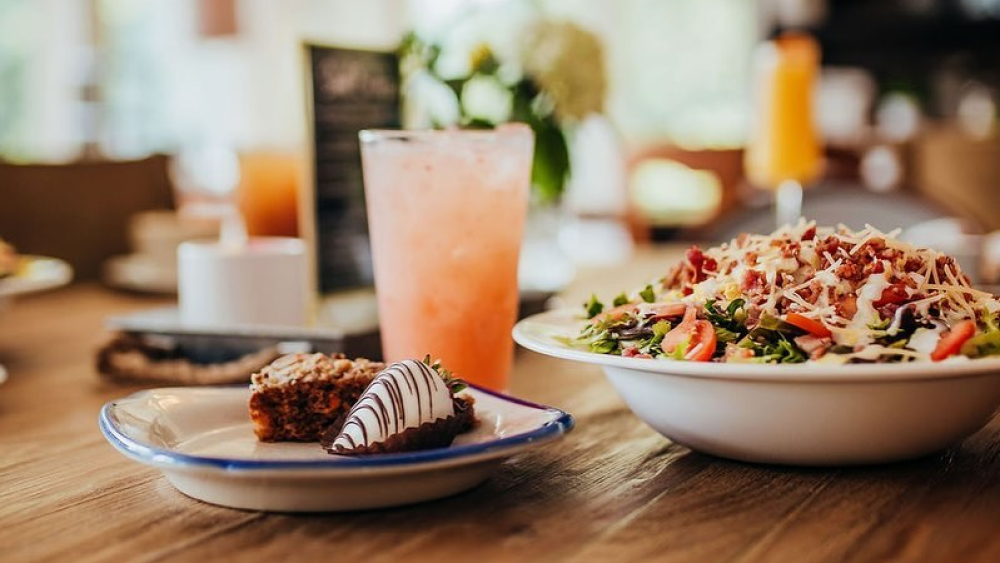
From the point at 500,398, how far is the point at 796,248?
0.91 ft

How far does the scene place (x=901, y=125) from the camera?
A: 761 centimetres

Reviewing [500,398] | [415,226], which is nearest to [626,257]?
[415,226]

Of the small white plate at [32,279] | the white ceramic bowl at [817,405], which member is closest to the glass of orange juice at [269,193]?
the small white plate at [32,279]

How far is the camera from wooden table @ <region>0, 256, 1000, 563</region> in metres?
0.68

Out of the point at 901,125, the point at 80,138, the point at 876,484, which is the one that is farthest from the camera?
the point at 901,125

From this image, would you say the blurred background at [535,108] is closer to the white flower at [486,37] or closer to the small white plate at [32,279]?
the white flower at [486,37]

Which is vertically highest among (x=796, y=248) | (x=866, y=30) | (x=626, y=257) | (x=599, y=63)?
(x=866, y=30)

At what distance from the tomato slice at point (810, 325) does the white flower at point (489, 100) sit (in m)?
0.86

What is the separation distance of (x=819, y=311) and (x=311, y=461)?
0.40m

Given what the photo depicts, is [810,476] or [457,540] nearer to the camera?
[457,540]

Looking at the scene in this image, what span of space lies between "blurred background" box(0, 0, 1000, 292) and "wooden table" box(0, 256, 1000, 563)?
0.84m

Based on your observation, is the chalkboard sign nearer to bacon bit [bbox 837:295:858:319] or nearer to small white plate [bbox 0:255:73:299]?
small white plate [bbox 0:255:73:299]

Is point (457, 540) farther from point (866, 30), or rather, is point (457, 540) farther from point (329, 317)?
point (866, 30)

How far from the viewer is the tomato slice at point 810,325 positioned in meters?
0.81
